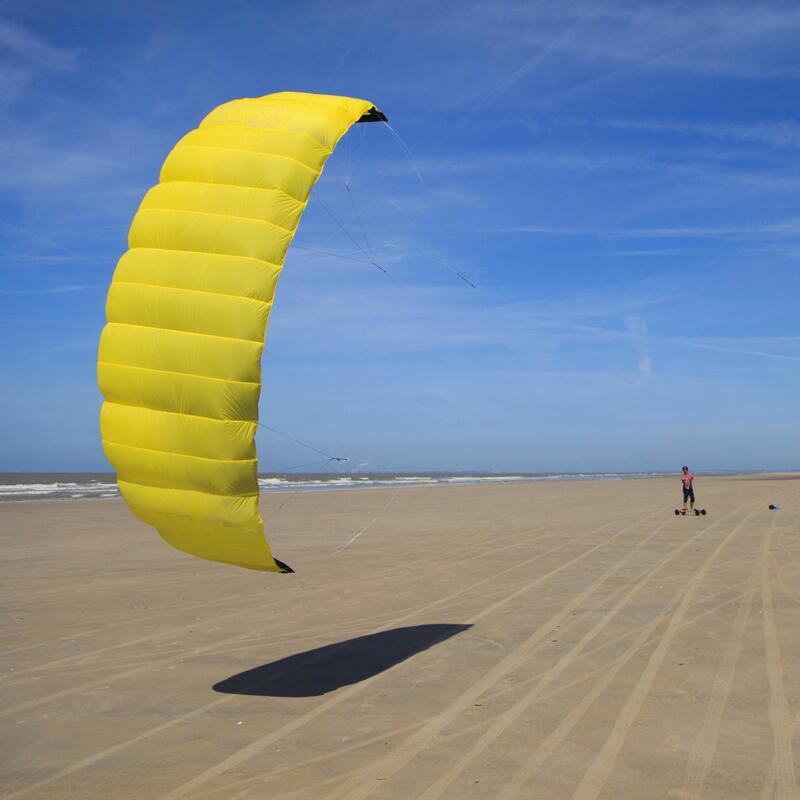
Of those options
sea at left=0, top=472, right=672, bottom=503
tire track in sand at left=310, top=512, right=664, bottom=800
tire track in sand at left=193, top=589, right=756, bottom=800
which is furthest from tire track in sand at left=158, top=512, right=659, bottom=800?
sea at left=0, top=472, right=672, bottom=503

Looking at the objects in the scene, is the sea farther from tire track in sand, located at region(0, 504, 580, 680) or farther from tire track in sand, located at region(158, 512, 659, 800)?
tire track in sand, located at region(158, 512, 659, 800)

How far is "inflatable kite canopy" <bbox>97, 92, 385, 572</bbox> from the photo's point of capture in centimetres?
628

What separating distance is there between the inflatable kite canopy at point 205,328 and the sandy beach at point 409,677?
1.54m

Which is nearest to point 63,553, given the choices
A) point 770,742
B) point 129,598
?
point 129,598

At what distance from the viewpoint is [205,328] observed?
20.9 feet

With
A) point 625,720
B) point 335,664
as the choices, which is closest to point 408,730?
point 625,720

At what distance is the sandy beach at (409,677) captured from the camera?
207 inches

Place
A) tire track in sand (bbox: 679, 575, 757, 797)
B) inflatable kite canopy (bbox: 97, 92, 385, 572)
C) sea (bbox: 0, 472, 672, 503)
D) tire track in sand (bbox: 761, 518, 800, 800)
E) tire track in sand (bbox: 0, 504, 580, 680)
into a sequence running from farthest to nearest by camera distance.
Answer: sea (bbox: 0, 472, 672, 503), tire track in sand (bbox: 0, 504, 580, 680), inflatable kite canopy (bbox: 97, 92, 385, 572), tire track in sand (bbox: 679, 575, 757, 797), tire track in sand (bbox: 761, 518, 800, 800)

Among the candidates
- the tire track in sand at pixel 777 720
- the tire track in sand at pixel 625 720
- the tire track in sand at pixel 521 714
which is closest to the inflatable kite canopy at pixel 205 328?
the tire track in sand at pixel 521 714

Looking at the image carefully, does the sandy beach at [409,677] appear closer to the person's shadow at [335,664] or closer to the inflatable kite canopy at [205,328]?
the person's shadow at [335,664]

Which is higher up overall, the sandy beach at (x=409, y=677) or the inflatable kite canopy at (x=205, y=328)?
the inflatable kite canopy at (x=205, y=328)

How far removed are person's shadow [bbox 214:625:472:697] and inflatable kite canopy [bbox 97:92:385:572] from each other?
1.32m

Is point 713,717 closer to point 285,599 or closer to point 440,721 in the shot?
point 440,721

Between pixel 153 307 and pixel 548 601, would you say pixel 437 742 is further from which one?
pixel 548 601
